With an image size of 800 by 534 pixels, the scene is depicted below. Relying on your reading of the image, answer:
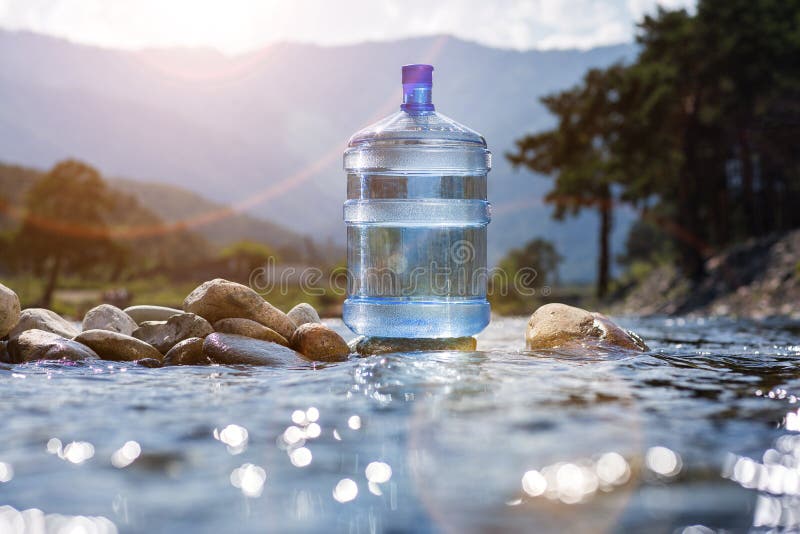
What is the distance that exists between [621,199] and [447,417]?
22.1 meters

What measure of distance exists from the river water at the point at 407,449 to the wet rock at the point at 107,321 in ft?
4.92

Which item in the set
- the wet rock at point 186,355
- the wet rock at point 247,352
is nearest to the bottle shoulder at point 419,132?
the wet rock at point 247,352

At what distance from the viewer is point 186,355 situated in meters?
5.82

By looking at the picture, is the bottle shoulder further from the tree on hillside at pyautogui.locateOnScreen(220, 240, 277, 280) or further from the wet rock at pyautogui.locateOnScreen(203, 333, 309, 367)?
the tree on hillside at pyautogui.locateOnScreen(220, 240, 277, 280)

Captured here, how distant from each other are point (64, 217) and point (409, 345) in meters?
24.1

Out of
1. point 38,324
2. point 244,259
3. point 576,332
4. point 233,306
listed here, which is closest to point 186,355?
point 233,306

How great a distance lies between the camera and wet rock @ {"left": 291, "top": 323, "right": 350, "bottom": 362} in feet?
20.1

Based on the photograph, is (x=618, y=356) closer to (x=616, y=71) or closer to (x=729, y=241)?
(x=729, y=241)

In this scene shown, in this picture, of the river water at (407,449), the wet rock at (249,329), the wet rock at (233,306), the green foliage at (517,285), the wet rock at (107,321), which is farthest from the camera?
the green foliage at (517,285)

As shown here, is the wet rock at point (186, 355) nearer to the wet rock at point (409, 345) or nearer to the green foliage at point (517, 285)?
the wet rock at point (409, 345)

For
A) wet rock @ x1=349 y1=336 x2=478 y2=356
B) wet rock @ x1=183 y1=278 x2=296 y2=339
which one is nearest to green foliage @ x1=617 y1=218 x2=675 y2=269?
wet rock @ x1=349 y1=336 x2=478 y2=356

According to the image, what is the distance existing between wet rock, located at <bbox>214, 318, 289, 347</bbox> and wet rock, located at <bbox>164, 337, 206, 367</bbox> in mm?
337

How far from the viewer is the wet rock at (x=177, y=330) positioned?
619cm

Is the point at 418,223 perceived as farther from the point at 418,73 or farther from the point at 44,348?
the point at 44,348
